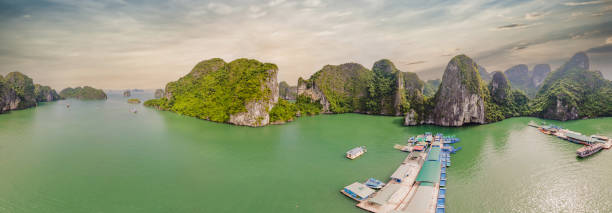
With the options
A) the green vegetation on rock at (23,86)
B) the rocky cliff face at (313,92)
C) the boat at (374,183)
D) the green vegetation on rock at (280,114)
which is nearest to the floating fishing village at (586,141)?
the boat at (374,183)

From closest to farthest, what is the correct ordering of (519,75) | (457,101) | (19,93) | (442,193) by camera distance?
(442,193) < (457,101) < (19,93) < (519,75)

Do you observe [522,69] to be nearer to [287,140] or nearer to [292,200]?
[287,140]

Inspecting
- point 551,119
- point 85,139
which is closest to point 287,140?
point 85,139

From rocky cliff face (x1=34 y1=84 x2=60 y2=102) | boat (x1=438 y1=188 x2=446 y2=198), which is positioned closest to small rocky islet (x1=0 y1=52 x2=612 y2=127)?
rocky cliff face (x1=34 y1=84 x2=60 y2=102)

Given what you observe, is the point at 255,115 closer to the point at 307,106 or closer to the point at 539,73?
the point at 307,106

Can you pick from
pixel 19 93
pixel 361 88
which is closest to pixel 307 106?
pixel 361 88

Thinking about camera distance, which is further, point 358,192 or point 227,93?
point 227,93

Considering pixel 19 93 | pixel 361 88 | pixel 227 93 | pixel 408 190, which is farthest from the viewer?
pixel 361 88
